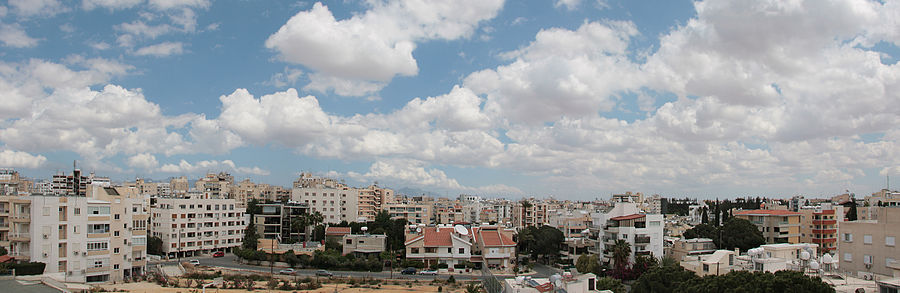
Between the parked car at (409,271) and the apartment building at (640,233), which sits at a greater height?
the apartment building at (640,233)

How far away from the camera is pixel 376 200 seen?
12794 cm

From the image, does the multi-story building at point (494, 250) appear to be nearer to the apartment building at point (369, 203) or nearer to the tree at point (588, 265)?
the tree at point (588, 265)

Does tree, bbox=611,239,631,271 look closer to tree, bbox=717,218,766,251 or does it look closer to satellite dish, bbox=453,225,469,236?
tree, bbox=717,218,766,251

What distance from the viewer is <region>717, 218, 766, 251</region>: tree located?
65375mm

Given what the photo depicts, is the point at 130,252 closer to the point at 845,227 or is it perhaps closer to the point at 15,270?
the point at 15,270

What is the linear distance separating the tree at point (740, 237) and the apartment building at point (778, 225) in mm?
8455

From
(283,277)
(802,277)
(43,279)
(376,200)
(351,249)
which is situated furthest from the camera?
(376,200)

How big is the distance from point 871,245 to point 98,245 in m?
60.2

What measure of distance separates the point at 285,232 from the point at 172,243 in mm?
16572

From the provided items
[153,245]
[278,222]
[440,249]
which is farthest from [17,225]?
[278,222]

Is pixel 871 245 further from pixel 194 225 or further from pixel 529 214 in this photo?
pixel 529 214

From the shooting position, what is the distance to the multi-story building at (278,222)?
84.1 metres

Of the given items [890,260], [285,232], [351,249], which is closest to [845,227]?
[890,260]

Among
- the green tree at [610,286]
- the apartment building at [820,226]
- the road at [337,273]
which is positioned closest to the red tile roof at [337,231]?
the road at [337,273]
